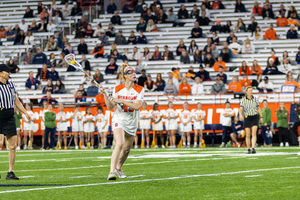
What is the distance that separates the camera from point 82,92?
27531mm

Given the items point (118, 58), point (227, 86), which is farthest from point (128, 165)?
point (118, 58)

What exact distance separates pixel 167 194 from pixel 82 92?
2026 centimetres

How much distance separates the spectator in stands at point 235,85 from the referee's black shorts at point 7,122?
644 inches

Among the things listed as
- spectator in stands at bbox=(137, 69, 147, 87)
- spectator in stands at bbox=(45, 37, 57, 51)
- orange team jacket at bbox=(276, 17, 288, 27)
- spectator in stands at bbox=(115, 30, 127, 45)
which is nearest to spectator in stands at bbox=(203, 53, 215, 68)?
spectator in stands at bbox=(137, 69, 147, 87)

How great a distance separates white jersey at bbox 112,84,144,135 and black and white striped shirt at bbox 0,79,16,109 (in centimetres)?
183

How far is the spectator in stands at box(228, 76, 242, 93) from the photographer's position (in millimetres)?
25531

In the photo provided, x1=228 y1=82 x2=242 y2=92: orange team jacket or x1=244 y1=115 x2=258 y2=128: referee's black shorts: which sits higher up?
x1=228 y1=82 x2=242 y2=92: orange team jacket

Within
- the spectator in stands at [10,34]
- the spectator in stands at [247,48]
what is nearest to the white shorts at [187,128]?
the spectator in stands at [247,48]

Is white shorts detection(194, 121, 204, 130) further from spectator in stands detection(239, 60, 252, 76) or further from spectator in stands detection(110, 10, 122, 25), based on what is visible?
spectator in stands detection(110, 10, 122, 25)

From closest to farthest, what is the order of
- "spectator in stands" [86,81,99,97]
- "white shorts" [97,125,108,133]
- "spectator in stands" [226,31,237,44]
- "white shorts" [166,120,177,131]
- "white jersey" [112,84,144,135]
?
"white jersey" [112,84,144,135], "white shorts" [166,120,177,131], "white shorts" [97,125,108,133], "spectator in stands" [86,81,99,97], "spectator in stands" [226,31,237,44]

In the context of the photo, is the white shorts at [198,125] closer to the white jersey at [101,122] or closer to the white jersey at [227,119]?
the white jersey at [227,119]

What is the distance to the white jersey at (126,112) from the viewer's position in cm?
988

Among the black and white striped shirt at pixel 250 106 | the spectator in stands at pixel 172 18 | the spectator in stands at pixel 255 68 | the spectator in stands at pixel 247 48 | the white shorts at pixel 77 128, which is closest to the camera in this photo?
the black and white striped shirt at pixel 250 106

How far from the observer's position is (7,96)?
10312 millimetres
